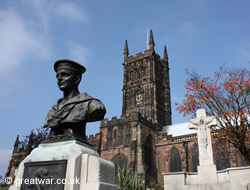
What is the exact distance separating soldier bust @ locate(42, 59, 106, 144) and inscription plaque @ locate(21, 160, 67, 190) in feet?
1.43

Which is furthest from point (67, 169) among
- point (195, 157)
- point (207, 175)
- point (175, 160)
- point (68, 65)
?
point (175, 160)

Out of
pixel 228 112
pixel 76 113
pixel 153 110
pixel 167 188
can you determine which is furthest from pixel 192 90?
pixel 153 110

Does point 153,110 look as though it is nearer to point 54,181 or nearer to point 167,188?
point 167,188

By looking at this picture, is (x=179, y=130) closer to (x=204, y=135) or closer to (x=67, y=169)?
(x=204, y=135)

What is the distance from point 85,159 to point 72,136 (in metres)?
0.49

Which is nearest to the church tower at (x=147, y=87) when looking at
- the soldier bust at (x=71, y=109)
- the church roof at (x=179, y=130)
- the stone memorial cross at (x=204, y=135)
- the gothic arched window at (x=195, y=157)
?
the church roof at (x=179, y=130)

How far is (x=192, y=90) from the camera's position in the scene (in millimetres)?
16078

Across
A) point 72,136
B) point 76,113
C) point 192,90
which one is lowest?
point 72,136

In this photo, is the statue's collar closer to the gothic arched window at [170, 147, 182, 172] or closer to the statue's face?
the statue's face

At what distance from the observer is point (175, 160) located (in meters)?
34.6

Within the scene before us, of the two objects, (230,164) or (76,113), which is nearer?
(76,113)

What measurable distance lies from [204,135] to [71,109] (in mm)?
8152

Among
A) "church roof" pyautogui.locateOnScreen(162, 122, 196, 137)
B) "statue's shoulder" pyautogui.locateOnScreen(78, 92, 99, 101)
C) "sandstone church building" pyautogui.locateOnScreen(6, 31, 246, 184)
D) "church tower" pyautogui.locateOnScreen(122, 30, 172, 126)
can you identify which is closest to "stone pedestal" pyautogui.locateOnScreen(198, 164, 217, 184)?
"statue's shoulder" pyautogui.locateOnScreen(78, 92, 99, 101)

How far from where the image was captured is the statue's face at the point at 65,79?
423cm
